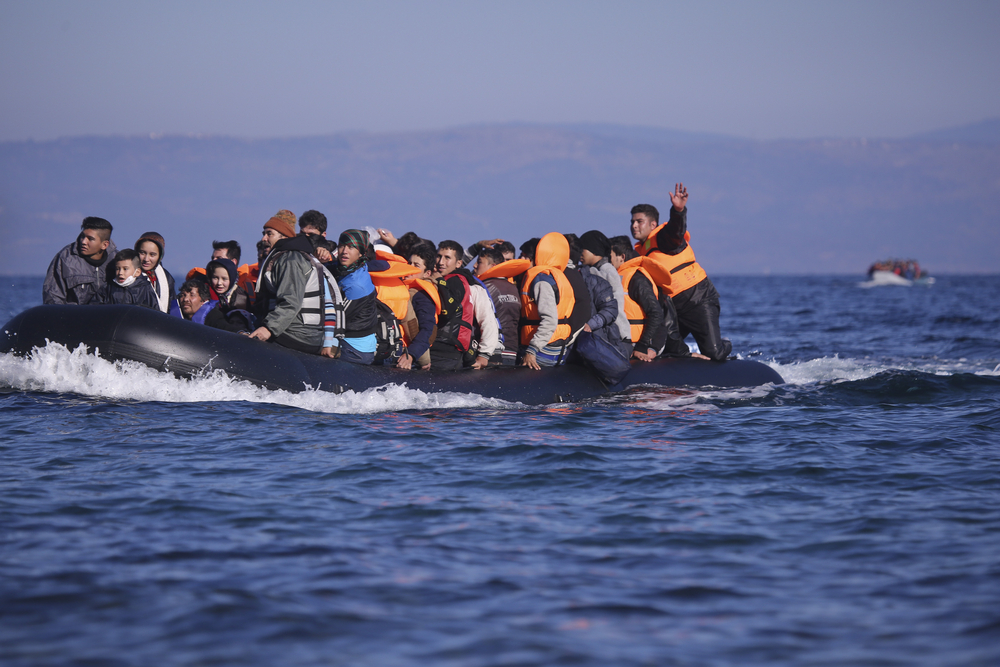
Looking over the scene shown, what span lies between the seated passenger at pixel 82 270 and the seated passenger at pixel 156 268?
0.30 meters

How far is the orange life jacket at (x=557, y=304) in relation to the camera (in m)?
9.16

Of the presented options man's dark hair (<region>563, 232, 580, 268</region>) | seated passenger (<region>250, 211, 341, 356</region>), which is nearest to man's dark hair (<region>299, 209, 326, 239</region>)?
seated passenger (<region>250, 211, 341, 356</region>)

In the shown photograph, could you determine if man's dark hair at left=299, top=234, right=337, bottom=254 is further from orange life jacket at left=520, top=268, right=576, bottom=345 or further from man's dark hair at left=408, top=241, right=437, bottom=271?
orange life jacket at left=520, top=268, right=576, bottom=345

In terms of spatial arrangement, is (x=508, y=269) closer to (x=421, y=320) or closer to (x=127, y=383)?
(x=421, y=320)

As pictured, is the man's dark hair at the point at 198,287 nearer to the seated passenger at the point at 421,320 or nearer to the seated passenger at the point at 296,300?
the seated passenger at the point at 296,300

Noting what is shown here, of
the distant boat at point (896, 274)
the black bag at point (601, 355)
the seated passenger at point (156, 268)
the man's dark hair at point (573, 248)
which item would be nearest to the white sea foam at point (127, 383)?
the seated passenger at point (156, 268)

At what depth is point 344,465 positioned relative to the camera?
6.50 meters

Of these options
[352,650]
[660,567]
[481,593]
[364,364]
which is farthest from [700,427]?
[352,650]

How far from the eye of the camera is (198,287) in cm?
895

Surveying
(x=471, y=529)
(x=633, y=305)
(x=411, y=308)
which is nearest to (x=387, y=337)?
(x=411, y=308)

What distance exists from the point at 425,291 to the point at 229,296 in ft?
6.10

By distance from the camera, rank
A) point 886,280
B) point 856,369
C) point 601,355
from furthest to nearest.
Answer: point 886,280
point 856,369
point 601,355

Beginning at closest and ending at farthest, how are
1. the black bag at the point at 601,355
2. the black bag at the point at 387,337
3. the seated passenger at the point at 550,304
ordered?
the black bag at the point at 387,337, the seated passenger at the point at 550,304, the black bag at the point at 601,355

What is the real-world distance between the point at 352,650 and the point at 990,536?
11.9 ft
